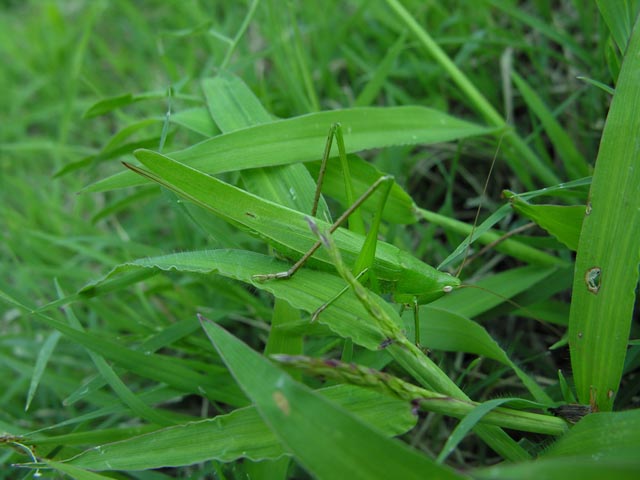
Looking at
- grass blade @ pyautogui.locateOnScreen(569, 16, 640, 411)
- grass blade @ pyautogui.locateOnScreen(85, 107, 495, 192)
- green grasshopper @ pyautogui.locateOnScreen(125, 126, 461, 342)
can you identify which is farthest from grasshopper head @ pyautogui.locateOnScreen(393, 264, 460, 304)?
grass blade @ pyautogui.locateOnScreen(85, 107, 495, 192)

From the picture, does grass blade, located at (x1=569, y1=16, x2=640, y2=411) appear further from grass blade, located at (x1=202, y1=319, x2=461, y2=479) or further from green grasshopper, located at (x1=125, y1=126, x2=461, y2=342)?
grass blade, located at (x1=202, y1=319, x2=461, y2=479)

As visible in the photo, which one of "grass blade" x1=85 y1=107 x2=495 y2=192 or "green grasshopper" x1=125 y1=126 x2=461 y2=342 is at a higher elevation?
"grass blade" x1=85 y1=107 x2=495 y2=192

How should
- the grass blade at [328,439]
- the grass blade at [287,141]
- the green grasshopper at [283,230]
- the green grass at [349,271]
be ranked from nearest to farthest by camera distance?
the grass blade at [328,439] < the green grass at [349,271] < the green grasshopper at [283,230] < the grass blade at [287,141]

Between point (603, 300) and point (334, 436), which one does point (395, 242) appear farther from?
point (334, 436)

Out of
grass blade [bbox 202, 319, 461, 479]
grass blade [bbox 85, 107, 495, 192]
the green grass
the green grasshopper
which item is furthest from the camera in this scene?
grass blade [bbox 85, 107, 495, 192]

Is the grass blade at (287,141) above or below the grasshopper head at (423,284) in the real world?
above

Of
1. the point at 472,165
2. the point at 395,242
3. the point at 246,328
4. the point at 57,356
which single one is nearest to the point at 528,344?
the point at 395,242

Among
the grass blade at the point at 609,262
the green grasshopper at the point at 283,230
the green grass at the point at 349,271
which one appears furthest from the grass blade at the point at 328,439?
the grass blade at the point at 609,262

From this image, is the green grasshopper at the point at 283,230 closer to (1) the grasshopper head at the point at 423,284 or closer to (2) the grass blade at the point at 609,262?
(1) the grasshopper head at the point at 423,284

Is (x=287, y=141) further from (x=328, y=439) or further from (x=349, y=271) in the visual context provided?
(x=328, y=439)

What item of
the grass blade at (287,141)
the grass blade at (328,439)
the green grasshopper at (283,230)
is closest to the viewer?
the grass blade at (328,439)

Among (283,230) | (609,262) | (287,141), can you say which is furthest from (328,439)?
(287,141)
